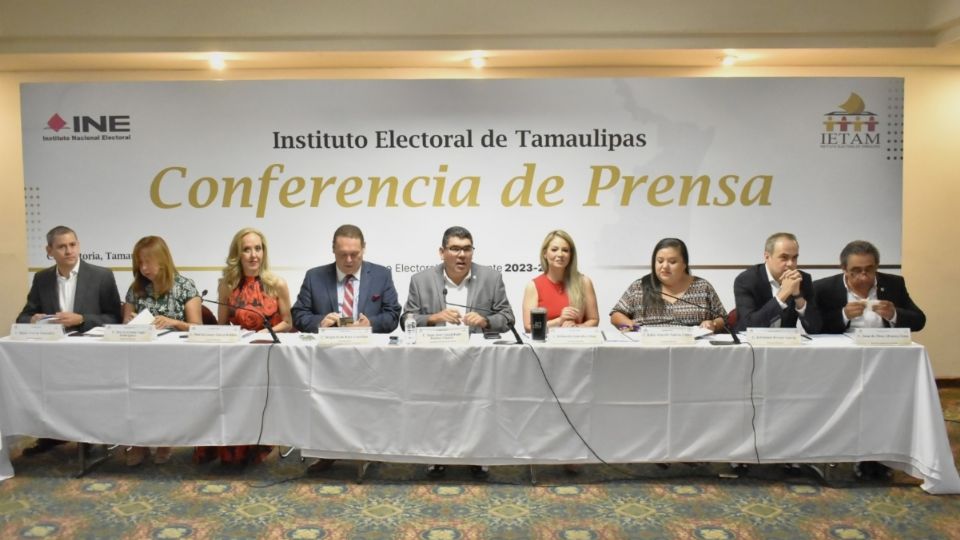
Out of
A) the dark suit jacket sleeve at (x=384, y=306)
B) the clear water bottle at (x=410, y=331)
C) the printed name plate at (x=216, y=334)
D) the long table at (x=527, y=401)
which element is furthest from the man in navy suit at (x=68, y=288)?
the clear water bottle at (x=410, y=331)

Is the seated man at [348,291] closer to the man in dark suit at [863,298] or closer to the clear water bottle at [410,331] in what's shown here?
the clear water bottle at [410,331]

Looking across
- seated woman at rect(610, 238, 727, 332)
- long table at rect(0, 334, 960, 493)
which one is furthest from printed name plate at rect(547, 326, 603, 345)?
seated woman at rect(610, 238, 727, 332)

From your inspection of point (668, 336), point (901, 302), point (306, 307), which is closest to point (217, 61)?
point (306, 307)

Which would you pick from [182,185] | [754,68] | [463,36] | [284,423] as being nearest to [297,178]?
[182,185]

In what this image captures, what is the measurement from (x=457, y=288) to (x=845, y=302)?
206cm

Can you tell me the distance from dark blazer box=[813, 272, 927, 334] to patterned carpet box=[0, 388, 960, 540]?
75 cm

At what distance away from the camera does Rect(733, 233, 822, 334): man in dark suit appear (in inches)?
150

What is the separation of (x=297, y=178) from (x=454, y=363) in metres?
2.35

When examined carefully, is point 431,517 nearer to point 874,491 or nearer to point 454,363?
point 454,363

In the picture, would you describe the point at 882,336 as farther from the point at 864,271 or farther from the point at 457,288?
the point at 457,288

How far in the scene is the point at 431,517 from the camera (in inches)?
125

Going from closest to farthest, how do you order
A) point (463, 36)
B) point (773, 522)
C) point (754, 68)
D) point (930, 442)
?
1. point (773, 522)
2. point (930, 442)
3. point (463, 36)
4. point (754, 68)

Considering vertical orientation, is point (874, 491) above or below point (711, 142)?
below

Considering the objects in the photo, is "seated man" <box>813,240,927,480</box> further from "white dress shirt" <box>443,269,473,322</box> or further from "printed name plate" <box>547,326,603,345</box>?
"white dress shirt" <box>443,269,473,322</box>
